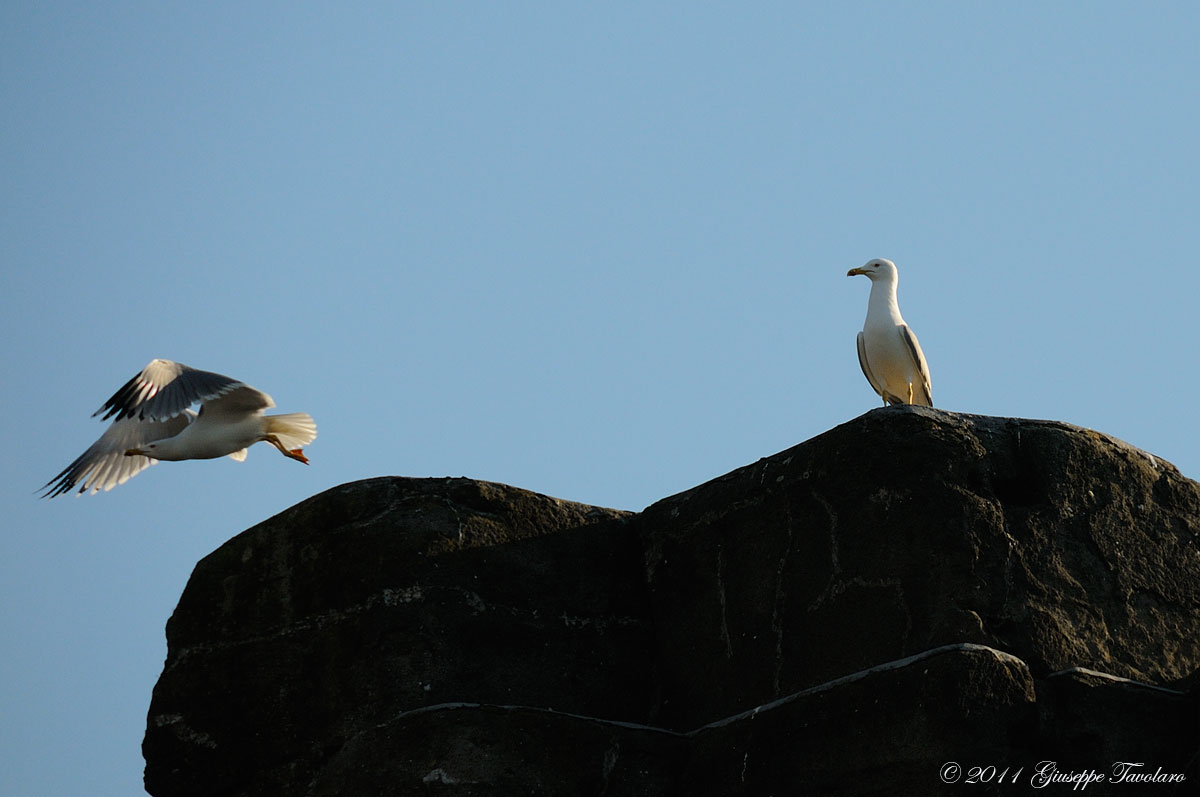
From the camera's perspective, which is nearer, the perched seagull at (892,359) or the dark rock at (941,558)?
the dark rock at (941,558)

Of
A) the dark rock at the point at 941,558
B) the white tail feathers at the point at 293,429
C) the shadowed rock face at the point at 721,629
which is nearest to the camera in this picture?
the shadowed rock face at the point at 721,629

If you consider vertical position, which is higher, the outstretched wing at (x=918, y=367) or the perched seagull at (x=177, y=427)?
the perched seagull at (x=177, y=427)

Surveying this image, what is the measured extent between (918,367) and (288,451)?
4.99 meters

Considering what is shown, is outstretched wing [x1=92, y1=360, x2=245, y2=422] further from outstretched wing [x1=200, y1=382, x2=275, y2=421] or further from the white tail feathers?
the white tail feathers

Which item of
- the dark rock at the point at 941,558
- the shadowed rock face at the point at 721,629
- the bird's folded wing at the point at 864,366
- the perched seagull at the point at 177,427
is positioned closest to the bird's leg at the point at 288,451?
the perched seagull at the point at 177,427

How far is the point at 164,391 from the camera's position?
996cm

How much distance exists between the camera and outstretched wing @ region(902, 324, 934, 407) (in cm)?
903

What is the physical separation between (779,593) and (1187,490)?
1.42 metres

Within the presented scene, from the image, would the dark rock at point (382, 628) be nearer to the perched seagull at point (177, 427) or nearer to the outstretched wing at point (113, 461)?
the perched seagull at point (177, 427)

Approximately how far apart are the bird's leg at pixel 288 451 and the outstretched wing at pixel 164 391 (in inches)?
40.1

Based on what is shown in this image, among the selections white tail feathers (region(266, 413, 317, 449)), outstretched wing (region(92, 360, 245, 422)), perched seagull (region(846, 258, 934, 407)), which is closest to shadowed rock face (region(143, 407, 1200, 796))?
perched seagull (region(846, 258, 934, 407))

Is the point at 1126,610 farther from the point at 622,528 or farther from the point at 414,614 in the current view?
the point at 414,614

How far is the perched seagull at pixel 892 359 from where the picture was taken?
9055 millimetres

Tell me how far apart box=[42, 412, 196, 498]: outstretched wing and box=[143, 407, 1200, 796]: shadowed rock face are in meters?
6.62
